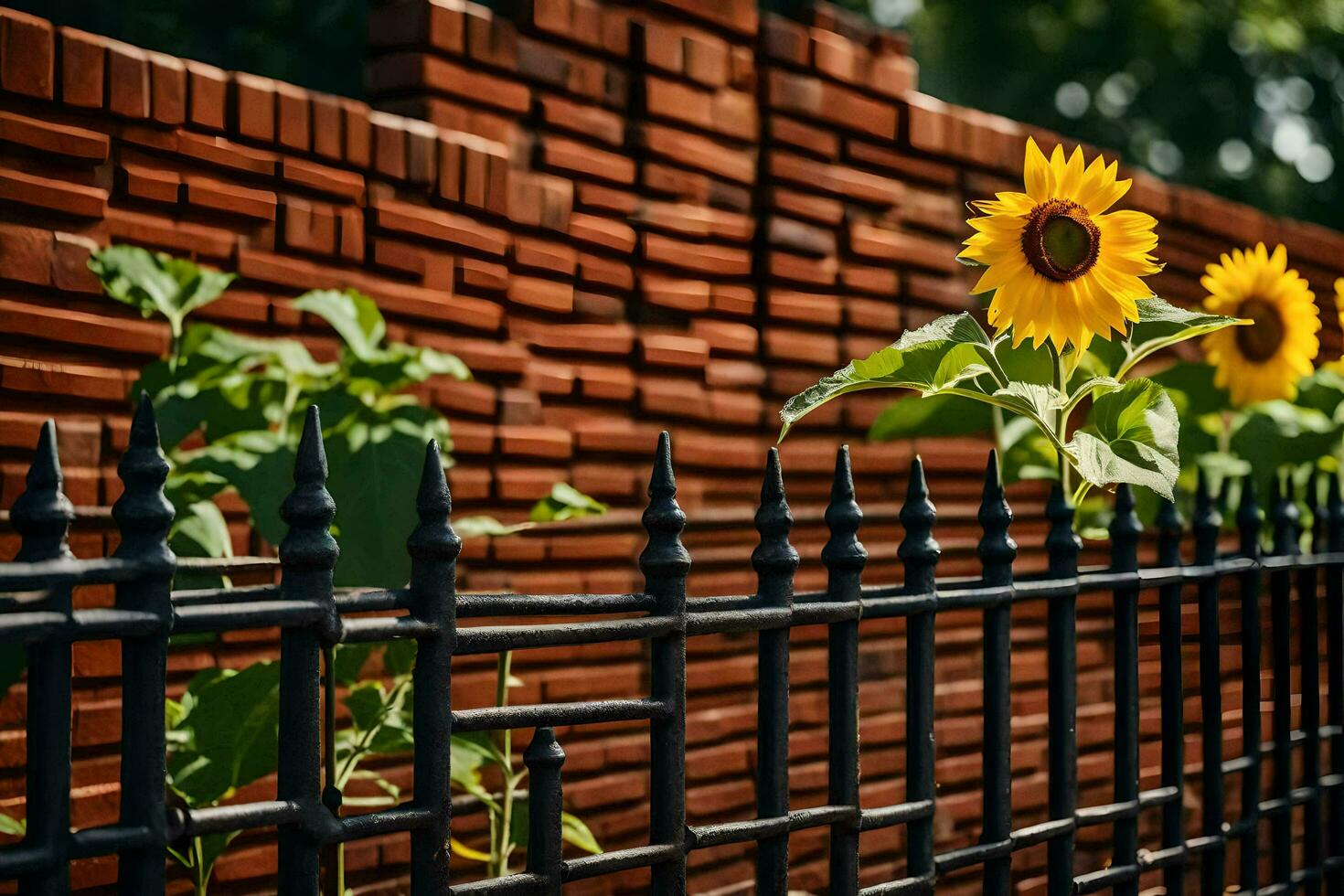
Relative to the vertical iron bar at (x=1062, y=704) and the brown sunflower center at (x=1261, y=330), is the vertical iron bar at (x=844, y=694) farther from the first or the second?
the brown sunflower center at (x=1261, y=330)

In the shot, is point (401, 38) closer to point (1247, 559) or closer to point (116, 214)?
point (116, 214)

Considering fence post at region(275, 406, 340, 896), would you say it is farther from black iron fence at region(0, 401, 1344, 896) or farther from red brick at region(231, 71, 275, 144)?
red brick at region(231, 71, 275, 144)

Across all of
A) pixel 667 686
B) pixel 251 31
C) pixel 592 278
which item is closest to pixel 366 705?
pixel 667 686

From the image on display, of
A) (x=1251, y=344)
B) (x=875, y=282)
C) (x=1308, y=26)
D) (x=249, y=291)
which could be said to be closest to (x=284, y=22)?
(x=875, y=282)

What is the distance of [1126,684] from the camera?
242 cm

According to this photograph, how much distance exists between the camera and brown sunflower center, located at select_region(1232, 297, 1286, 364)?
3031 mm

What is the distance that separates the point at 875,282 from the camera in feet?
12.9

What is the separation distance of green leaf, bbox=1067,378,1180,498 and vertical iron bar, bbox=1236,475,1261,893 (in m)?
0.83

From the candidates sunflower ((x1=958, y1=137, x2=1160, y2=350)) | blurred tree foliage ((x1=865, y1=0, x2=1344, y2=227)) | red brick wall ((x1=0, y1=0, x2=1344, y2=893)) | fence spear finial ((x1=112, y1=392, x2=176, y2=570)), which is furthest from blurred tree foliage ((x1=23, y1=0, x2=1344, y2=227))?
fence spear finial ((x1=112, y1=392, x2=176, y2=570))

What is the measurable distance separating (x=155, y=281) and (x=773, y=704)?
4.36 ft

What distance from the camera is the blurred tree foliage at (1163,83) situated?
15.7 m

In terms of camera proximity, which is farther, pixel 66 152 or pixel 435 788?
pixel 66 152

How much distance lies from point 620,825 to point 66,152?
1.83 metres

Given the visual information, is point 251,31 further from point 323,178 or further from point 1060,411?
point 1060,411
